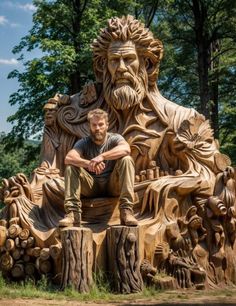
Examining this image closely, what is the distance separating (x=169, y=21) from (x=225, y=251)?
53.2 feet

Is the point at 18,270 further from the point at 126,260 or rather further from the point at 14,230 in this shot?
the point at 126,260

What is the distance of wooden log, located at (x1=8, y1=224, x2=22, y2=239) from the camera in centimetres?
707

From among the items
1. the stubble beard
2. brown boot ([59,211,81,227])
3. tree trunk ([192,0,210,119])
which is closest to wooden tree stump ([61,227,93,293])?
brown boot ([59,211,81,227])

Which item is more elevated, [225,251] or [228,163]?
[228,163]

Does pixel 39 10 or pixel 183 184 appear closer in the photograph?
pixel 183 184

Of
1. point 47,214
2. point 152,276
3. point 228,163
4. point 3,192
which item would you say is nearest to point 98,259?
point 152,276

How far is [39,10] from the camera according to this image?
706 inches

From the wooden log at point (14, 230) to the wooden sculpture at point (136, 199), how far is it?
0.04ft

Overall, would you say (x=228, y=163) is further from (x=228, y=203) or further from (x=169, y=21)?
(x=169, y=21)

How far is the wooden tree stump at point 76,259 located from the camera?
6180 millimetres

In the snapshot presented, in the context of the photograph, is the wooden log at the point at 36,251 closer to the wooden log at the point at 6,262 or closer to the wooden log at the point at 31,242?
the wooden log at the point at 31,242

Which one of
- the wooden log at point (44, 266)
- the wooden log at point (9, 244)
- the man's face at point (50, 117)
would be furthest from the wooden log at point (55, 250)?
the man's face at point (50, 117)

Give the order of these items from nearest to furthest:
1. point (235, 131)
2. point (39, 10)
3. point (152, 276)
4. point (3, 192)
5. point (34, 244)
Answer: point (152, 276)
point (34, 244)
point (3, 192)
point (39, 10)
point (235, 131)

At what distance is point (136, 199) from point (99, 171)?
935mm
